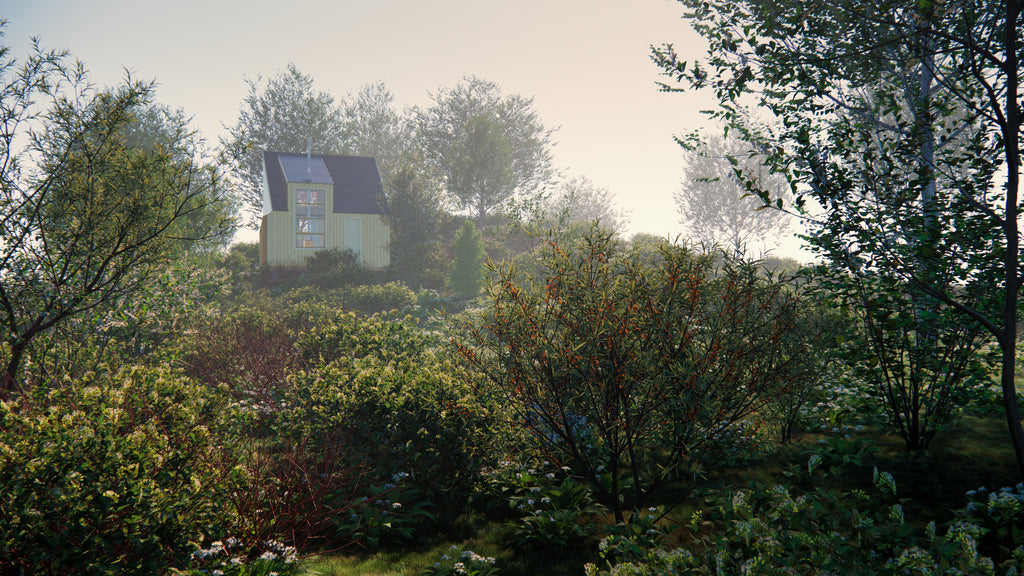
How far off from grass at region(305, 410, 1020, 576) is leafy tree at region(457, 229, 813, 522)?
843mm

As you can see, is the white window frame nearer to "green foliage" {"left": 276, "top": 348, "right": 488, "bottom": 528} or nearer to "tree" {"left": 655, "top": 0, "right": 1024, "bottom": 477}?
"green foliage" {"left": 276, "top": 348, "right": 488, "bottom": 528}

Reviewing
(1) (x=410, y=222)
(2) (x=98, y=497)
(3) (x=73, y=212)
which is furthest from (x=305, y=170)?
(2) (x=98, y=497)

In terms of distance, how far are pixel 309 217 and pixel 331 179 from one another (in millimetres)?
2631

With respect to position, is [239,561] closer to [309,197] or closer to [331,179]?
[309,197]

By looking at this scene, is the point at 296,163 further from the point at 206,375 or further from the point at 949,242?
the point at 949,242

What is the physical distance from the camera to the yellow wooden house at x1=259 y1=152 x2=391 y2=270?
1162 inches

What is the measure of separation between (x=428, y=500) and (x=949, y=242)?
17.8ft

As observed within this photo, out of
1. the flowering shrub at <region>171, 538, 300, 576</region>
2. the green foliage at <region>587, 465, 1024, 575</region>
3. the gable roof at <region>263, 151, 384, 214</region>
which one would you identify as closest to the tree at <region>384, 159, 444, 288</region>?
the gable roof at <region>263, 151, 384, 214</region>

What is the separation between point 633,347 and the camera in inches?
195

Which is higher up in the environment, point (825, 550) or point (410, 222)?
point (410, 222)

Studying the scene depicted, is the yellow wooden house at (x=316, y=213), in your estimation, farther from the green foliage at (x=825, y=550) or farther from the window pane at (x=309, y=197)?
the green foliage at (x=825, y=550)

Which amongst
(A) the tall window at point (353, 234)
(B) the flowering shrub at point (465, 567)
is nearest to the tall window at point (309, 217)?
(A) the tall window at point (353, 234)

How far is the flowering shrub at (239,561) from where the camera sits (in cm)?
399

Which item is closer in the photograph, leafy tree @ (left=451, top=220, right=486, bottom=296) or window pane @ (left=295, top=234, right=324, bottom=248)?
leafy tree @ (left=451, top=220, right=486, bottom=296)
